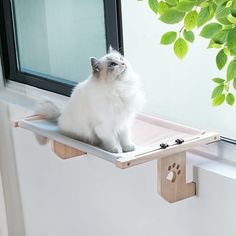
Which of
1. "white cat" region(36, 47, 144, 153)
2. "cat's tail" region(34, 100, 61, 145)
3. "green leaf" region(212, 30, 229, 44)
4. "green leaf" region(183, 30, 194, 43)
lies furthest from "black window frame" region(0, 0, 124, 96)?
"green leaf" region(212, 30, 229, 44)

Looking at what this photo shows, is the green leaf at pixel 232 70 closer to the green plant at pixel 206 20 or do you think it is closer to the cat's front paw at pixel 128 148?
the green plant at pixel 206 20

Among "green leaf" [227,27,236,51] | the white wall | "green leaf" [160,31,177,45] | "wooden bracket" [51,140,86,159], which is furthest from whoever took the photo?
"wooden bracket" [51,140,86,159]

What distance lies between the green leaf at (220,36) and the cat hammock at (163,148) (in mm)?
504

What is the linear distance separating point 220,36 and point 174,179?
65cm

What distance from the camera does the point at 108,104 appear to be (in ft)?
3.91

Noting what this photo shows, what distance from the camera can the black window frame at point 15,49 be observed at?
5.17 ft

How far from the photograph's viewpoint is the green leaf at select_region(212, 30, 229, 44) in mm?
661

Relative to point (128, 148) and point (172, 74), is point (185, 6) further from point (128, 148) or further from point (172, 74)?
point (172, 74)

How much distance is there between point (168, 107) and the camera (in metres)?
1.54

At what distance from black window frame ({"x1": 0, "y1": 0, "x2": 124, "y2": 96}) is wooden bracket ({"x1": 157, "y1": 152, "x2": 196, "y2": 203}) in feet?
1.65

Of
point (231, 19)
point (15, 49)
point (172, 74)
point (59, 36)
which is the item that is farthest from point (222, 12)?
point (15, 49)

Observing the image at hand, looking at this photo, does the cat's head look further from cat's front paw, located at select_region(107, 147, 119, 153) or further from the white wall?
the white wall

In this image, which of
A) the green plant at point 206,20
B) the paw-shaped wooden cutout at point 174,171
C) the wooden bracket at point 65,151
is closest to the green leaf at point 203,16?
the green plant at point 206,20

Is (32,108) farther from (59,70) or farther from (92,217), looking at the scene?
(92,217)
